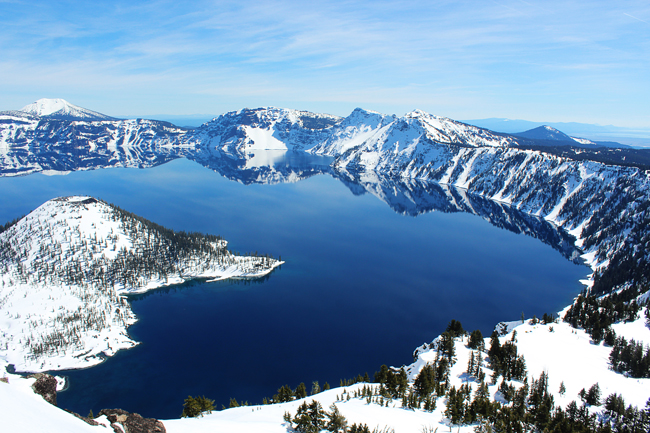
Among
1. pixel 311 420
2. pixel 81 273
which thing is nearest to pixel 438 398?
pixel 311 420

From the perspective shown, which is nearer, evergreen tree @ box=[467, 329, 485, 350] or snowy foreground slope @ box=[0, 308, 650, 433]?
snowy foreground slope @ box=[0, 308, 650, 433]

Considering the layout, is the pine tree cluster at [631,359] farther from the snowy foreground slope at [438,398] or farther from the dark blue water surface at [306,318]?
the dark blue water surface at [306,318]

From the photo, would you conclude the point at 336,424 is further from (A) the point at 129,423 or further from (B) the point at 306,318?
(B) the point at 306,318

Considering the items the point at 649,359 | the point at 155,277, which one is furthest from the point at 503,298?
the point at 155,277

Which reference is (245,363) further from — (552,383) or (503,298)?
(503,298)

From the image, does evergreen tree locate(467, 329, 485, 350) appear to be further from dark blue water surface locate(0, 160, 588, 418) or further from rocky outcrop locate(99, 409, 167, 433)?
rocky outcrop locate(99, 409, 167, 433)

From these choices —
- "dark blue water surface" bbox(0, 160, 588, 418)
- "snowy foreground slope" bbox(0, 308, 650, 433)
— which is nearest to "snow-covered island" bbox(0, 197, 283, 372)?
"dark blue water surface" bbox(0, 160, 588, 418)

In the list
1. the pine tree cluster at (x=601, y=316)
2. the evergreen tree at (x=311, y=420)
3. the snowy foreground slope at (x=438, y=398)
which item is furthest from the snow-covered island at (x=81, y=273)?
the pine tree cluster at (x=601, y=316)
